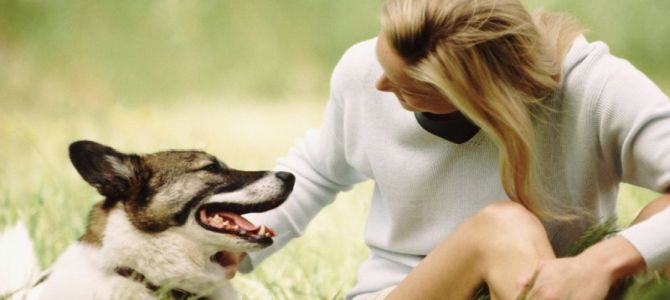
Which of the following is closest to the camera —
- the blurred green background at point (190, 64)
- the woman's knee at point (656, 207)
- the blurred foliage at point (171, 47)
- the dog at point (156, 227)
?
the woman's knee at point (656, 207)

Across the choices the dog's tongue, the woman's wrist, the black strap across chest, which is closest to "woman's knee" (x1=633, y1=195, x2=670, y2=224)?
the woman's wrist

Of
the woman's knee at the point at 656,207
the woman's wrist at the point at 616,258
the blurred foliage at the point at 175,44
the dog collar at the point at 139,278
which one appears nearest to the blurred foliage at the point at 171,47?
the blurred foliage at the point at 175,44

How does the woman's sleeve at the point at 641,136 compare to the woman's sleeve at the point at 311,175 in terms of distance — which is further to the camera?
the woman's sleeve at the point at 311,175

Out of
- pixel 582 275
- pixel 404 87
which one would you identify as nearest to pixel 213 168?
pixel 404 87

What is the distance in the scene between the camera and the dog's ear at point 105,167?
5.69 feet

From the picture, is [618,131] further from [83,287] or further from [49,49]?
[49,49]

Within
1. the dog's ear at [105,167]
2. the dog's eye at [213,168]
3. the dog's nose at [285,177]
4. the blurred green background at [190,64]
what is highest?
the dog's ear at [105,167]

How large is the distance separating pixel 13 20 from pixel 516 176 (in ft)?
7.02

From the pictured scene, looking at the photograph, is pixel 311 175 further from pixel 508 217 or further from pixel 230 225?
pixel 508 217

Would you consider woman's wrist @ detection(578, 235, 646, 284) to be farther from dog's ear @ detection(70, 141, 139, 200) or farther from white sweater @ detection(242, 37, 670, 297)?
dog's ear @ detection(70, 141, 139, 200)

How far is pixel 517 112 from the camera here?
162 cm

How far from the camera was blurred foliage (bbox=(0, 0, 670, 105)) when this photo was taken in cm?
330

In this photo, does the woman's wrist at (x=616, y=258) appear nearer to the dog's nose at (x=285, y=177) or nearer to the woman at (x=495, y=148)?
the woman at (x=495, y=148)

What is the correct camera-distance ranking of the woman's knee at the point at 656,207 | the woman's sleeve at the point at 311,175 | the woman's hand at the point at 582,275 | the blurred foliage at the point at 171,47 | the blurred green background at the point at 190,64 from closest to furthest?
the woman's hand at the point at 582,275
the woman's knee at the point at 656,207
the woman's sleeve at the point at 311,175
the blurred green background at the point at 190,64
the blurred foliage at the point at 171,47
